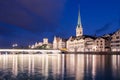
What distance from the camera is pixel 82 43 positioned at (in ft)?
629

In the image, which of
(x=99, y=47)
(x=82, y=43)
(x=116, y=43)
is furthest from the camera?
(x=82, y=43)

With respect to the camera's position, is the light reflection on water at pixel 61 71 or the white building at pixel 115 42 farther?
the white building at pixel 115 42

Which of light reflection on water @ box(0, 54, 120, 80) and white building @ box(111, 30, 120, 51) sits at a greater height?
white building @ box(111, 30, 120, 51)

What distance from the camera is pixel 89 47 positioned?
182 metres

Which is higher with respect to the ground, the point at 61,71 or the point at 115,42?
the point at 115,42

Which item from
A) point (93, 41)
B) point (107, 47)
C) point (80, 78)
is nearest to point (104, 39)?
point (107, 47)

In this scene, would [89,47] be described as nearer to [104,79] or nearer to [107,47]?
[107,47]

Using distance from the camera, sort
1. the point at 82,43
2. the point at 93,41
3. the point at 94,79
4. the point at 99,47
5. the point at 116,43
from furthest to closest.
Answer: the point at 82,43 → the point at 93,41 → the point at 99,47 → the point at 116,43 → the point at 94,79

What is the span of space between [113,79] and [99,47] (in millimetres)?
128984

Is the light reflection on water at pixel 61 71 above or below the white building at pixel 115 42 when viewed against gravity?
below

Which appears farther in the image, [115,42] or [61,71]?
[115,42]

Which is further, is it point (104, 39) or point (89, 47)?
point (89, 47)

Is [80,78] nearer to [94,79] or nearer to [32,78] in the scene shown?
[94,79]

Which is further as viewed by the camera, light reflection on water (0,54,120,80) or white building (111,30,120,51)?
white building (111,30,120,51)
